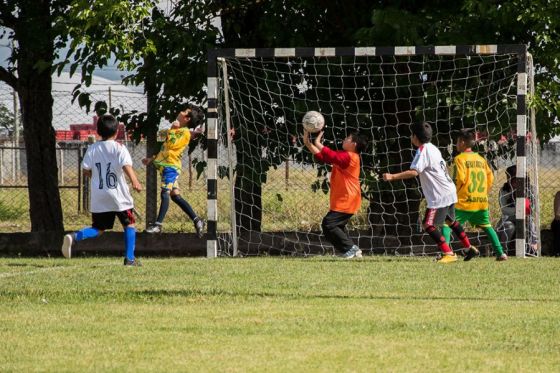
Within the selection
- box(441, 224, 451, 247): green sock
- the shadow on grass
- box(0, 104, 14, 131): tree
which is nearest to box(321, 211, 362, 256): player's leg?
box(441, 224, 451, 247): green sock

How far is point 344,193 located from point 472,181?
1.47 metres

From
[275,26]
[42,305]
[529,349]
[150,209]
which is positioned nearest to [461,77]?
[275,26]

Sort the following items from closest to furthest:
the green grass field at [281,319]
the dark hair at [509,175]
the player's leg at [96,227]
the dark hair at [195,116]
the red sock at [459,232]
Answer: the green grass field at [281,319] < the player's leg at [96,227] < the red sock at [459,232] < the dark hair at [195,116] < the dark hair at [509,175]

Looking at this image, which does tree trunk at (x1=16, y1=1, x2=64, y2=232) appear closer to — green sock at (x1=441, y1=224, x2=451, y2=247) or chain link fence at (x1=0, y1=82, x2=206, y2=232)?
chain link fence at (x1=0, y1=82, x2=206, y2=232)

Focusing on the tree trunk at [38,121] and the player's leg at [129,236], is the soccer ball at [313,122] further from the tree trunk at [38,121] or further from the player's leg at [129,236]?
the tree trunk at [38,121]

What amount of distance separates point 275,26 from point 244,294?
24.0 ft

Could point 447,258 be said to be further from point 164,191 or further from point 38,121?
point 38,121

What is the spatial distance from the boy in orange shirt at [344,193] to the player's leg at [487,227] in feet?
4.47

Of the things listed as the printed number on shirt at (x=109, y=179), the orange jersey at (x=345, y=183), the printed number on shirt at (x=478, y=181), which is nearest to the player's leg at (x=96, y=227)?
the printed number on shirt at (x=109, y=179)

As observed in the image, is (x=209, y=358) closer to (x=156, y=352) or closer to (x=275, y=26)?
(x=156, y=352)

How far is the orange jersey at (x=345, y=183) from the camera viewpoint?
13.4 metres

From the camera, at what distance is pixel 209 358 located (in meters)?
6.21

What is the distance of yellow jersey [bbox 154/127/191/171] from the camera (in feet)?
46.9

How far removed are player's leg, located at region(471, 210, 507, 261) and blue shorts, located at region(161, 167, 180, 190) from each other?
3652 millimetres
